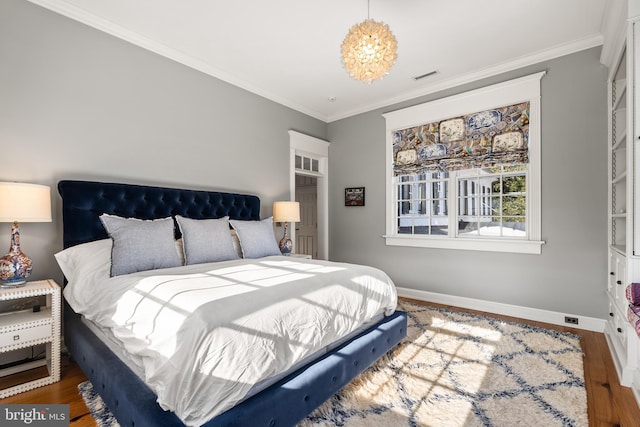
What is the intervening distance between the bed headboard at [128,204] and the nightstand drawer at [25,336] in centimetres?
68

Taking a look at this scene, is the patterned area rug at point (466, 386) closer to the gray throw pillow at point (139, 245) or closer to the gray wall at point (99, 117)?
the gray throw pillow at point (139, 245)

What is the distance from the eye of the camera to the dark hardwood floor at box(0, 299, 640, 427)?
5.59ft

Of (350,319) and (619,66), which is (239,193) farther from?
(619,66)

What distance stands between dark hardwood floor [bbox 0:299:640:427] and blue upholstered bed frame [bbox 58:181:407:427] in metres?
0.13

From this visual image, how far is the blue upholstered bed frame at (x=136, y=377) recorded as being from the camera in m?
1.34

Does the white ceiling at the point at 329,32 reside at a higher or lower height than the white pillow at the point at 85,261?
higher

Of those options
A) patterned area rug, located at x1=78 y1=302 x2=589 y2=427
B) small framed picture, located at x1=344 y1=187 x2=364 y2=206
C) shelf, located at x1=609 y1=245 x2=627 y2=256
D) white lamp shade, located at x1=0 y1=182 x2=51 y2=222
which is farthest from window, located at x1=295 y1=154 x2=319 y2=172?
shelf, located at x1=609 y1=245 x2=627 y2=256

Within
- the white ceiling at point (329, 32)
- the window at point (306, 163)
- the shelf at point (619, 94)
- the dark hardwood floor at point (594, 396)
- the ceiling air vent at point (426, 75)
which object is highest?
the white ceiling at point (329, 32)

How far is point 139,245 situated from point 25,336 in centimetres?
84

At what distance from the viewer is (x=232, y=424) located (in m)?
1.24

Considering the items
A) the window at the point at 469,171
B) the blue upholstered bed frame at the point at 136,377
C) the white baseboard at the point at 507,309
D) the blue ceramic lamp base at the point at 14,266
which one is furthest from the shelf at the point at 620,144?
the blue ceramic lamp base at the point at 14,266

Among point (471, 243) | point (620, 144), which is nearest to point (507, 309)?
point (471, 243)

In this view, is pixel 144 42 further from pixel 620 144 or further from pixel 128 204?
pixel 620 144

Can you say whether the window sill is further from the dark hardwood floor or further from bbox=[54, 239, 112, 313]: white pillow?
bbox=[54, 239, 112, 313]: white pillow
